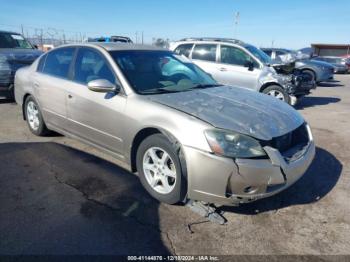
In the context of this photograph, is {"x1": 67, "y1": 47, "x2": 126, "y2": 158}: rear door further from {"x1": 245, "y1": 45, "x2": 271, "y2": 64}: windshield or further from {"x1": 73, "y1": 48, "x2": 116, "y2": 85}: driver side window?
{"x1": 245, "y1": 45, "x2": 271, "y2": 64}: windshield

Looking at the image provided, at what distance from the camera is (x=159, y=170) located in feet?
10.6

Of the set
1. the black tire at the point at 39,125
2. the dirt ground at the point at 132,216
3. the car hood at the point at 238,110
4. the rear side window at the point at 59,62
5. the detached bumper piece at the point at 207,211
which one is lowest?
the dirt ground at the point at 132,216

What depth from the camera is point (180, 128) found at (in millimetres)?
2916

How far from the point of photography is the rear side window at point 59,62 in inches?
176

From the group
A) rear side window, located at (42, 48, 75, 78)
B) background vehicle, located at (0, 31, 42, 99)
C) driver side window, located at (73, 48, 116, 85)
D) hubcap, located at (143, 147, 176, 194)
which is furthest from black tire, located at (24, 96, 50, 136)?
background vehicle, located at (0, 31, 42, 99)

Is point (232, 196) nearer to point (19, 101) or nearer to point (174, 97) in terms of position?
point (174, 97)

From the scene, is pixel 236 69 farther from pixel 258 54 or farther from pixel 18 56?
pixel 18 56

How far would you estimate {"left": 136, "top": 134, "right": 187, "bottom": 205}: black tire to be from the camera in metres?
2.95

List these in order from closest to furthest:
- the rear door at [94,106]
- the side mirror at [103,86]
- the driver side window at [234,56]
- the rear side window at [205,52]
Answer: the side mirror at [103,86]
the rear door at [94,106]
the driver side window at [234,56]
the rear side window at [205,52]

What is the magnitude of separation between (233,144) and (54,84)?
9.85ft

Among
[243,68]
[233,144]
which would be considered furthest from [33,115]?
[243,68]

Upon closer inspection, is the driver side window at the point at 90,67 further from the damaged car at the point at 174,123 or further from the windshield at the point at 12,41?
the windshield at the point at 12,41

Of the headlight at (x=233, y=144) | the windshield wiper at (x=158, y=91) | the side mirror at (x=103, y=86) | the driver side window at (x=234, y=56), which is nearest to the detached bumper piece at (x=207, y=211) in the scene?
the headlight at (x=233, y=144)

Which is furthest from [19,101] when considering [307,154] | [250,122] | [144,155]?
[307,154]
